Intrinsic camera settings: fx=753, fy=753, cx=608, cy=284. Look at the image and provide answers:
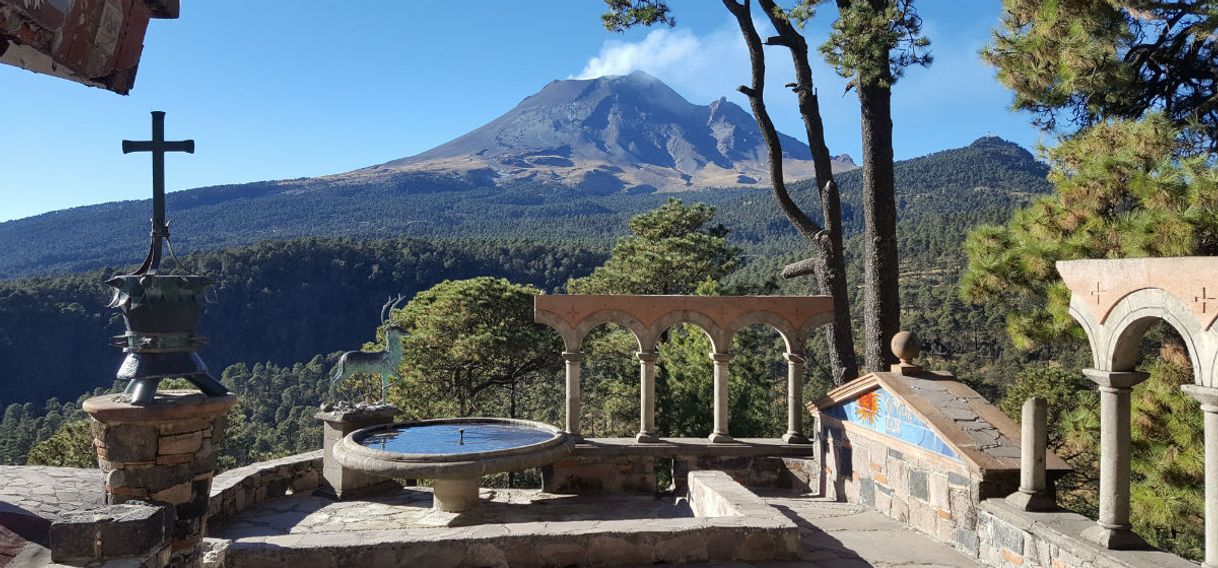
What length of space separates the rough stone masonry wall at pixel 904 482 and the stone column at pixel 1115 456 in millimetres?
1038

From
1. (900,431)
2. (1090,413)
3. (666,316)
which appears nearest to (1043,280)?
(1090,413)

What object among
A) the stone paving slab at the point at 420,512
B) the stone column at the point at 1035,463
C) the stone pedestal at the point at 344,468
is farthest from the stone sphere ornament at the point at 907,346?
the stone pedestal at the point at 344,468

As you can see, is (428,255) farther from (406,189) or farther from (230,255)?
(406,189)

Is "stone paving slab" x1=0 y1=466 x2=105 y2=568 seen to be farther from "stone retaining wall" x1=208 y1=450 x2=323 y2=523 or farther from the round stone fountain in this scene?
the round stone fountain

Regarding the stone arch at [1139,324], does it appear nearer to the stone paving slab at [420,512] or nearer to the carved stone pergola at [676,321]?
the stone paving slab at [420,512]

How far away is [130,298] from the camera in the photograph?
4.25 m

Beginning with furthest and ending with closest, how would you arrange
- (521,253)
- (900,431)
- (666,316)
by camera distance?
(521,253)
(666,316)
(900,431)

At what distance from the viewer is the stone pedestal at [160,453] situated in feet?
13.4

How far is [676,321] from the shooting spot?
923 centimetres

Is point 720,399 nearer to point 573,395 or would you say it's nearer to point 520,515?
point 573,395

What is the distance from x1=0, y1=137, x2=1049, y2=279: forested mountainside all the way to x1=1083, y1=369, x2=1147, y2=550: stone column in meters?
60.9

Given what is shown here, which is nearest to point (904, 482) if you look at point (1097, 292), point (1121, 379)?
point (1121, 379)

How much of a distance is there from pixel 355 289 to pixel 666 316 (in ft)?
211

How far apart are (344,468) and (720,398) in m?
4.50
